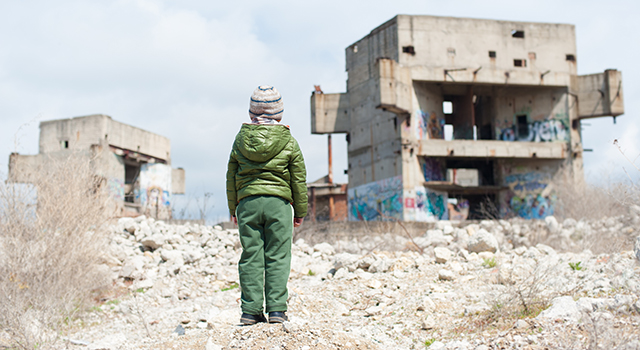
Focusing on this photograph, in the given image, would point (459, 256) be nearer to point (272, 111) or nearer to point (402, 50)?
point (272, 111)

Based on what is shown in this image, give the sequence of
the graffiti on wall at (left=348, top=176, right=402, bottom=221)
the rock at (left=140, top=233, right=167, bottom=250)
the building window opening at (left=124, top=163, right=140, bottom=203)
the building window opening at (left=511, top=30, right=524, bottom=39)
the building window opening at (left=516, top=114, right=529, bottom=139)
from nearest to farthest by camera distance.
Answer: the rock at (left=140, top=233, right=167, bottom=250)
the graffiti on wall at (left=348, top=176, right=402, bottom=221)
the building window opening at (left=511, top=30, right=524, bottom=39)
the building window opening at (left=516, top=114, right=529, bottom=139)
the building window opening at (left=124, top=163, right=140, bottom=203)

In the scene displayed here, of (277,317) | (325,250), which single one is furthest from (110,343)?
(325,250)

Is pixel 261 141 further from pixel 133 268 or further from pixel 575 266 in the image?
pixel 133 268

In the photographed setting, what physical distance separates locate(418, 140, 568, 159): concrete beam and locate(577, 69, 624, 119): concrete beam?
226cm

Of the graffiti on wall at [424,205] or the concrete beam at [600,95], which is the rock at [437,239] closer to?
the graffiti on wall at [424,205]

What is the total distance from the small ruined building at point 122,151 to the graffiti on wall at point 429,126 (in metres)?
12.7

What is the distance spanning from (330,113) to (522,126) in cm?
976

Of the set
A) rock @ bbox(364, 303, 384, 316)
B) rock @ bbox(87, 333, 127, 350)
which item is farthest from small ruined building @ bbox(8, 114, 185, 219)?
rock @ bbox(364, 303, 384, 316)

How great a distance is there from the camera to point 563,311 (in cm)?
429

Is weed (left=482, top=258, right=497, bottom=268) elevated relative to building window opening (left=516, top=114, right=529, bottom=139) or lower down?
lower down

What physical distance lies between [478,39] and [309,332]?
2489cm

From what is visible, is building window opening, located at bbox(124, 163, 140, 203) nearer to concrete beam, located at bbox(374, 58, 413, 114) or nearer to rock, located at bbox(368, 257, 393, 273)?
concrete beam, located at bbox(374, 58, 413, 114)

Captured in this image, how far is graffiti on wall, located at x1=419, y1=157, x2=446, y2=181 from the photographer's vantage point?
25870 millimetres

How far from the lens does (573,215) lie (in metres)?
20.5
